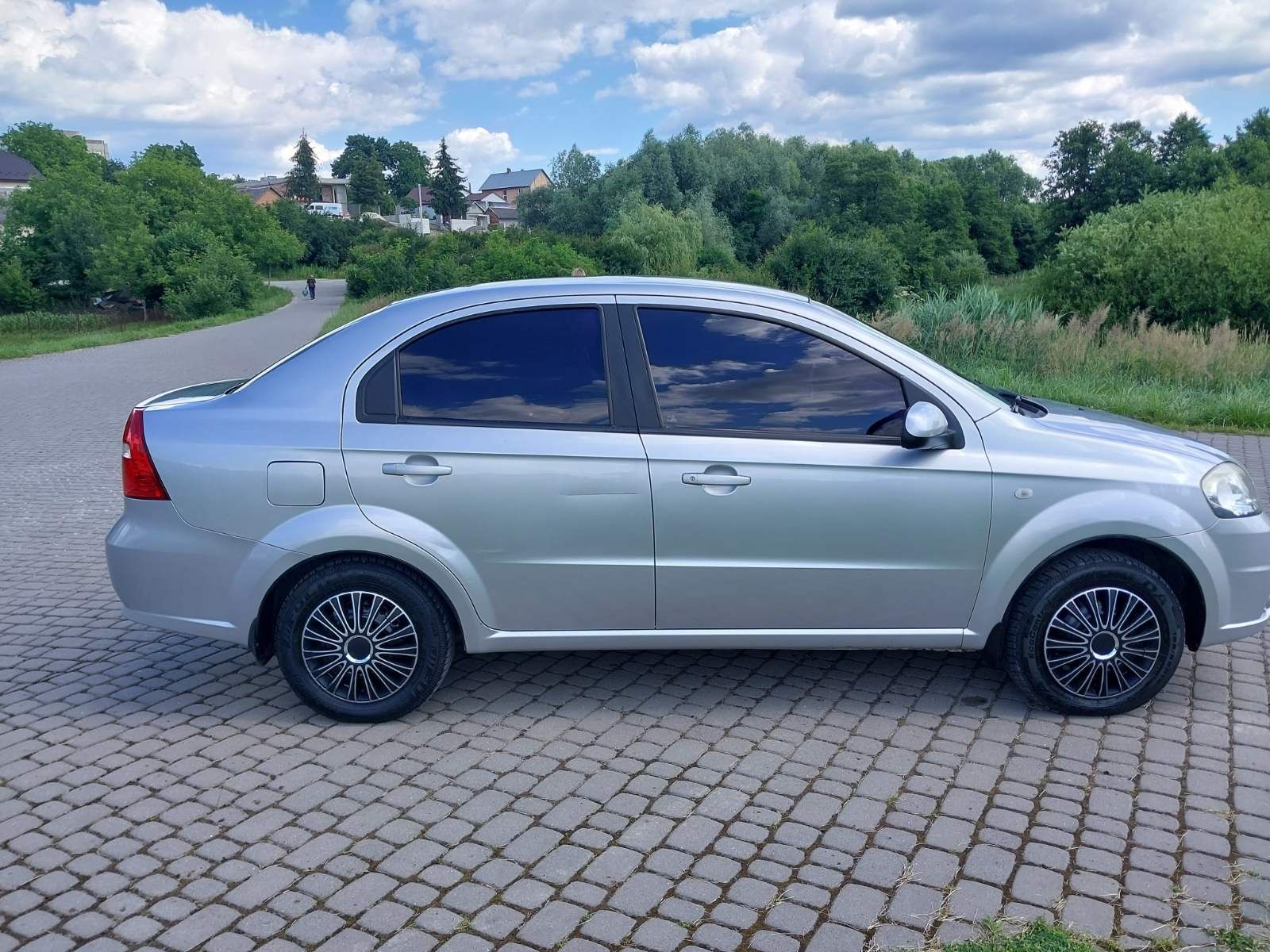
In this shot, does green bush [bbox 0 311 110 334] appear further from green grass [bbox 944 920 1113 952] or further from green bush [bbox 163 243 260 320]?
green grass [bbox 944 920 1113 952]

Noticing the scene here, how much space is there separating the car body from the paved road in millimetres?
428

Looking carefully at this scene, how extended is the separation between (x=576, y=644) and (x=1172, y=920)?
244cm

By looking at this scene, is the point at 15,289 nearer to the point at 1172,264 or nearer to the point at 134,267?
the point at 134,267

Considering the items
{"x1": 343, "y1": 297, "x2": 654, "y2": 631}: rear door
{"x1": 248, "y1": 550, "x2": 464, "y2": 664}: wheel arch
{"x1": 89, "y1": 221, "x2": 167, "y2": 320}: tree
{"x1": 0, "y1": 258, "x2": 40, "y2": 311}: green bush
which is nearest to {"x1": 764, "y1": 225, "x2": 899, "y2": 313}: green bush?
{"x1": 343, "y1": 297, "x2": 654, "y2": 631}: rear door

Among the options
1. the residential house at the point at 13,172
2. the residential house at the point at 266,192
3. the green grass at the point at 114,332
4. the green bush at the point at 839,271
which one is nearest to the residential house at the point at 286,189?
the residential house at the point at 266,192

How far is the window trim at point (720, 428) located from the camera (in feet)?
15.1

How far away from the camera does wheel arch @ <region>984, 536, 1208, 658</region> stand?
15.3 ft

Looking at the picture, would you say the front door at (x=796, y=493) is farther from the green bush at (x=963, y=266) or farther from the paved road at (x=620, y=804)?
the green bush at (x=963, y=266)

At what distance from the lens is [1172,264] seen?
64.0ft

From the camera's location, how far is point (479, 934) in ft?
10.7

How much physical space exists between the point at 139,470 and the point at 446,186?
139932 millimetres

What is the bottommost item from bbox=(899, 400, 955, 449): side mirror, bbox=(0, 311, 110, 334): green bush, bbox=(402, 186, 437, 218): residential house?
bbox=(0, 311, 110, 334): green bush

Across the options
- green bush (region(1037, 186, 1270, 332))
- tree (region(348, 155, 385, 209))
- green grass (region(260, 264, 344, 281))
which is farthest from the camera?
tree (region(348, 155, 385, 209))

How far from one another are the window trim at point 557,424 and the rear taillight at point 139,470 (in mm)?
912
